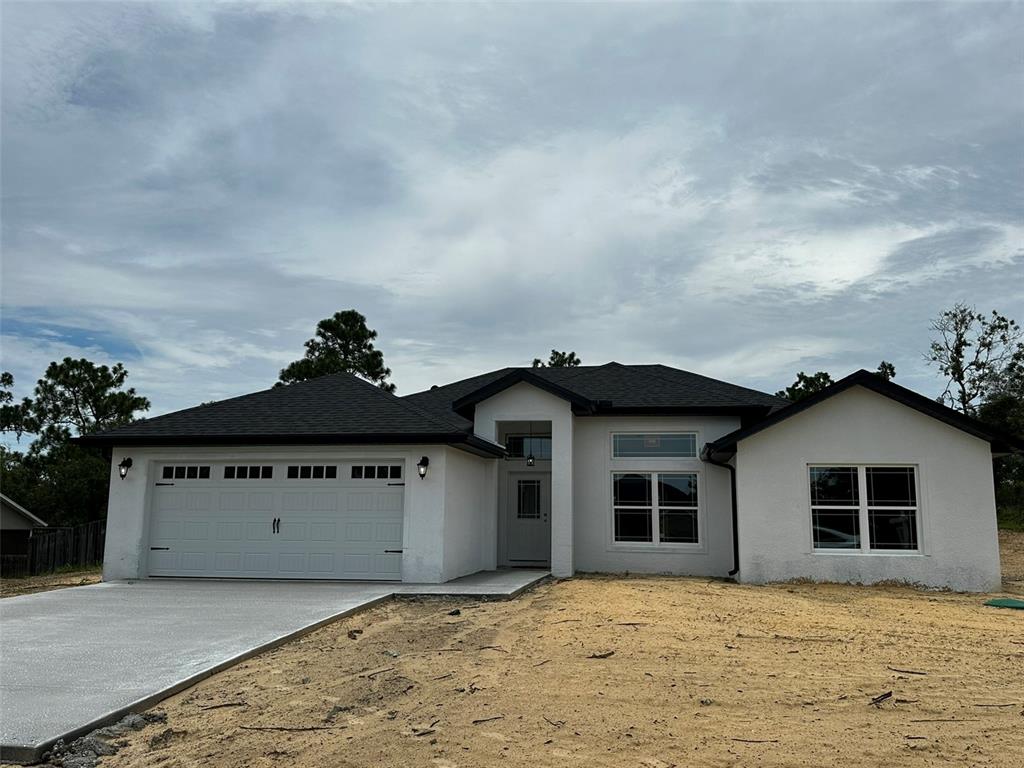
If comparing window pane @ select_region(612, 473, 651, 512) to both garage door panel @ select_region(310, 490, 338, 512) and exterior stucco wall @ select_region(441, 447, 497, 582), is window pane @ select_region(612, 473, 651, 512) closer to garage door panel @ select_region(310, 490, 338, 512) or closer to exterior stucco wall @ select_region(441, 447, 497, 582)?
exterior stucco wall @ select_region(441, 447, 497, 582)

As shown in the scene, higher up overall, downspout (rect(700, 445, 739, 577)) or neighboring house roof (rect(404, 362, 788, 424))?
neighboring house roof (rect(404, 362, 788, 424))

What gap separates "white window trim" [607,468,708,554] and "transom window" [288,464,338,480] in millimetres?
5651

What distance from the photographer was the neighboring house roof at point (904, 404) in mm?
13156

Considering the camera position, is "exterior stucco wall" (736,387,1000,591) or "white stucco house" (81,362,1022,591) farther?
"white stucco house" (81,362,1022,591)

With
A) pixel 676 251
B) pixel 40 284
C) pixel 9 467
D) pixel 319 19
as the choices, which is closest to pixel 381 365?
pixel 9 467

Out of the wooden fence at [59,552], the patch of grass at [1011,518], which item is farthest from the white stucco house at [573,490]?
the patch of grass at [1011,518]

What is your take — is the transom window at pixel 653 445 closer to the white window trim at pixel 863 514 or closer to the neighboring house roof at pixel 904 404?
the neighboring house roof at pixel 904 404

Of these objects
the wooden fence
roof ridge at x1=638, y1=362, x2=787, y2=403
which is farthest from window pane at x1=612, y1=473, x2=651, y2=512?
the wooden fence

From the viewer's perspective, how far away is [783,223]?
635 inches

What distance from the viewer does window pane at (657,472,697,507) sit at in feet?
51.4

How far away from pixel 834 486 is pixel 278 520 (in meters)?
10.0

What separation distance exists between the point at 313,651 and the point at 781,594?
7468mm

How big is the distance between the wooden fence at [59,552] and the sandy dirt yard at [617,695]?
1651 cm

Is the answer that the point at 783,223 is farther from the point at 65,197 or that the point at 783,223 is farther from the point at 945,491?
the point at 65,197
